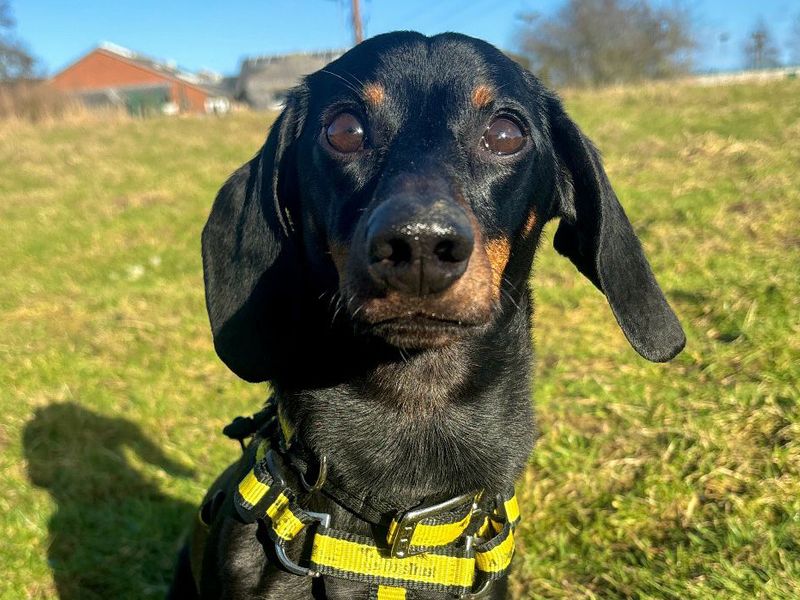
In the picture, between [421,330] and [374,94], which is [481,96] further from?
[421,330]

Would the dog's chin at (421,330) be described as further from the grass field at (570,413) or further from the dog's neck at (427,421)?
the grass field at (570,413)

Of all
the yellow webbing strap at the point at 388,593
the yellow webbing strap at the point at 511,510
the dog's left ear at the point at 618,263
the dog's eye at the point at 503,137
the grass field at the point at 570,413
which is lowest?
the grass field at the point at 570,413

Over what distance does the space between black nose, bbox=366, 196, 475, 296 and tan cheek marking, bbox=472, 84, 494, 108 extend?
609 millimetres

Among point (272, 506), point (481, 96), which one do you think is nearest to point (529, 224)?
point (481, 96)

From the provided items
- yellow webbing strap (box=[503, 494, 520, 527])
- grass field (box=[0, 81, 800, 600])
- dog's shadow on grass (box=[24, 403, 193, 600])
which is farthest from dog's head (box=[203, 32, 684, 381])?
dog's shadow on grass (box=[24, 403, 193, 600])

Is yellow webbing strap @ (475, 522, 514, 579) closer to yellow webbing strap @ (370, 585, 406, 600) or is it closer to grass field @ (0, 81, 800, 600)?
yellow webbing strap @ (370, 585, 406, 600)

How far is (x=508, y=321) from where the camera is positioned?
6.57 ft

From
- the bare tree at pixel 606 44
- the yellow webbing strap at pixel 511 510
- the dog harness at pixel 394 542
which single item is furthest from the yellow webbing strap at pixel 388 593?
the bare tree at pixel 606 44

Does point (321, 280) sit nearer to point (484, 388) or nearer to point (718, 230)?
point (484, 388)

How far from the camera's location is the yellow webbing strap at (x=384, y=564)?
1.68 meters

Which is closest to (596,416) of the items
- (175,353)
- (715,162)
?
(175,353)

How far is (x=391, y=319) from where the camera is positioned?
60.1 inches

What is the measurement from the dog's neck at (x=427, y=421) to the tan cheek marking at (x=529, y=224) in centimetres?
24

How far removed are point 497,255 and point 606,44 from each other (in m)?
32.6
